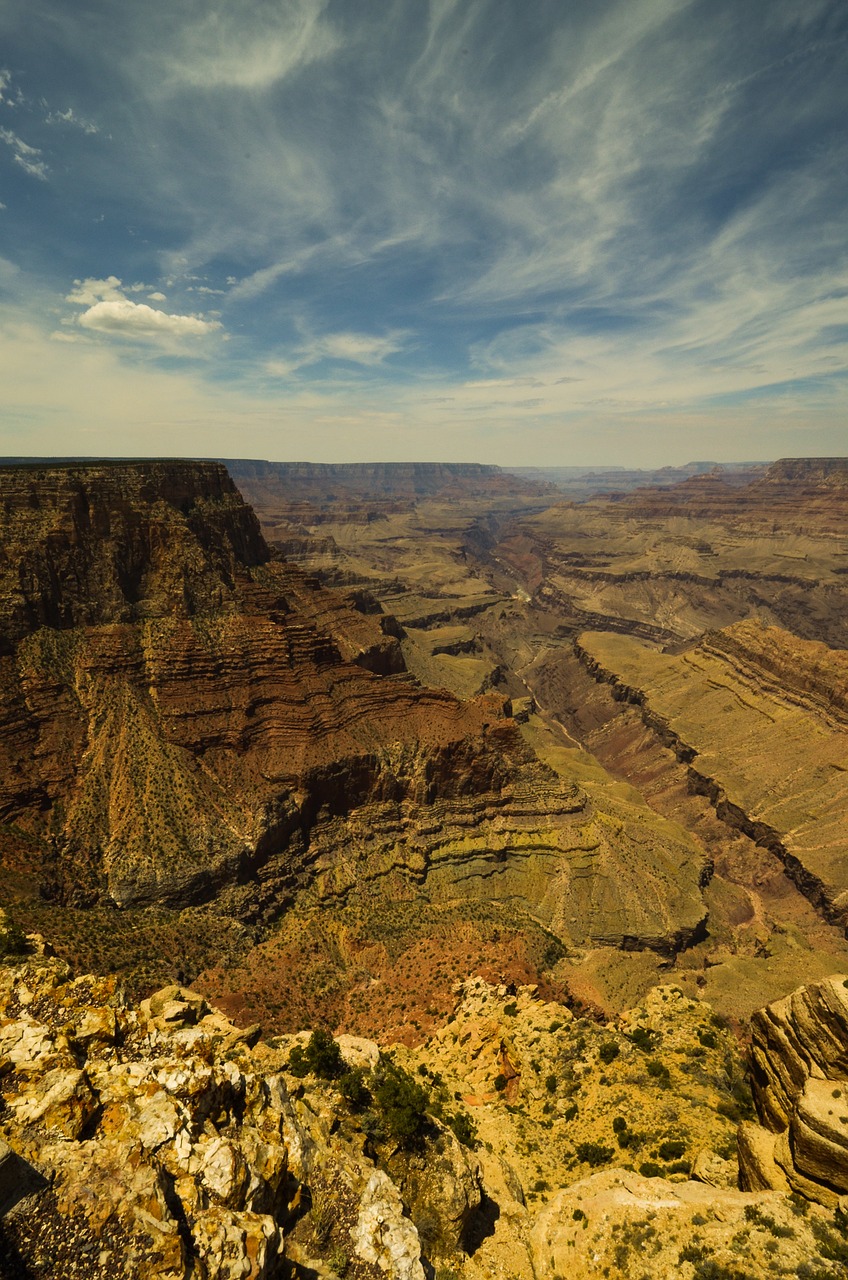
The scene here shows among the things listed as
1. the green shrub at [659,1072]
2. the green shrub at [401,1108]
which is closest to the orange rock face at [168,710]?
the green shrub at [401,1108]

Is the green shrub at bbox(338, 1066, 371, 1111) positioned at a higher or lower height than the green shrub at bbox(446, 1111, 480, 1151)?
higher

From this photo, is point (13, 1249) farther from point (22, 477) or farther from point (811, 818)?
point (811, 818)

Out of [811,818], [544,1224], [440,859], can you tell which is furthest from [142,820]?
[811,818]

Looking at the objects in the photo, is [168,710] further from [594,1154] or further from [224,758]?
[594,1154]

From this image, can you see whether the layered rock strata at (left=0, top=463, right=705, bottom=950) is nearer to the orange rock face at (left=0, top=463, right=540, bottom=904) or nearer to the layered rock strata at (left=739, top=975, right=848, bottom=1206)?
the orange rock face at (left=0, top=463, right=540, bottom=904)

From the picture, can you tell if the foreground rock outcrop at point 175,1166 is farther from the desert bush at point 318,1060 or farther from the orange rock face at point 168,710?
the orange rock face at point 168,710

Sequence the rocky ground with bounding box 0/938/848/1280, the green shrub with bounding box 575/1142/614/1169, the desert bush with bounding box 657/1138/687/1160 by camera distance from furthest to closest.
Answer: the green shrub with bounding box 575/1142/614/1169 → the desert bush with bounding box 657/1138/687/1160 → the rocky ground with bounding box 0/938/848/1280

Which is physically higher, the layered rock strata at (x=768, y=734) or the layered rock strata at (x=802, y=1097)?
the layered rock strata at (x=802, y=1097)

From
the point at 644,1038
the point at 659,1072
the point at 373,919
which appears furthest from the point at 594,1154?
the point at 373,919

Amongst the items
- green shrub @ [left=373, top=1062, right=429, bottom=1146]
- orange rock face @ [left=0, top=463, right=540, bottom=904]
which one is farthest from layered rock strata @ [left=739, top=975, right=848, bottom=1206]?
orange rock face @ [left=0, top=463, right=540, bottom=904]

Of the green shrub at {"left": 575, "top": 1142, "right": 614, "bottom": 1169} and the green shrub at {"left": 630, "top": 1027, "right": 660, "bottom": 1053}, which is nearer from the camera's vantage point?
the green shrub at {"left": 575, "top": 1142, "right": 614, "bottom": 1169}
